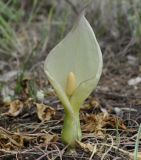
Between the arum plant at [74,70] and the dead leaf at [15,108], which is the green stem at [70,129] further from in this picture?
the dead leaf at [15,108]

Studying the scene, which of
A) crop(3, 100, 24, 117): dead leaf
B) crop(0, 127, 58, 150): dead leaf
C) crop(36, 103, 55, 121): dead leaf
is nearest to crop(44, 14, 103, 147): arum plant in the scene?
crop(0, 127, 58, 150): dead leaf

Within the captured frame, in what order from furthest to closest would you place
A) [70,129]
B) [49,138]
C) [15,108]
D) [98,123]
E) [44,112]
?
1. [15,108]
2. [44,112]
3. [98,123]
4. [49,138]
5. [70,129]

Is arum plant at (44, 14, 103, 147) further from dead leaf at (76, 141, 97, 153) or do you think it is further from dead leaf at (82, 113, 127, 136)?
dead leaf at (82, 113, 127, 136)

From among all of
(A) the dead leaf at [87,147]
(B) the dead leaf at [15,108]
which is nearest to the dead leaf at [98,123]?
(A) the dead leaf at [87,147]

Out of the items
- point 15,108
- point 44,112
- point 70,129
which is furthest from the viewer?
point 15,108

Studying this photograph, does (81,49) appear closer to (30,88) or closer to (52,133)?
(52,133)

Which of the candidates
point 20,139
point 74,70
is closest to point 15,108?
point 20,139

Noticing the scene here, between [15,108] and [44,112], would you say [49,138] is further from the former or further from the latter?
[15,108]
